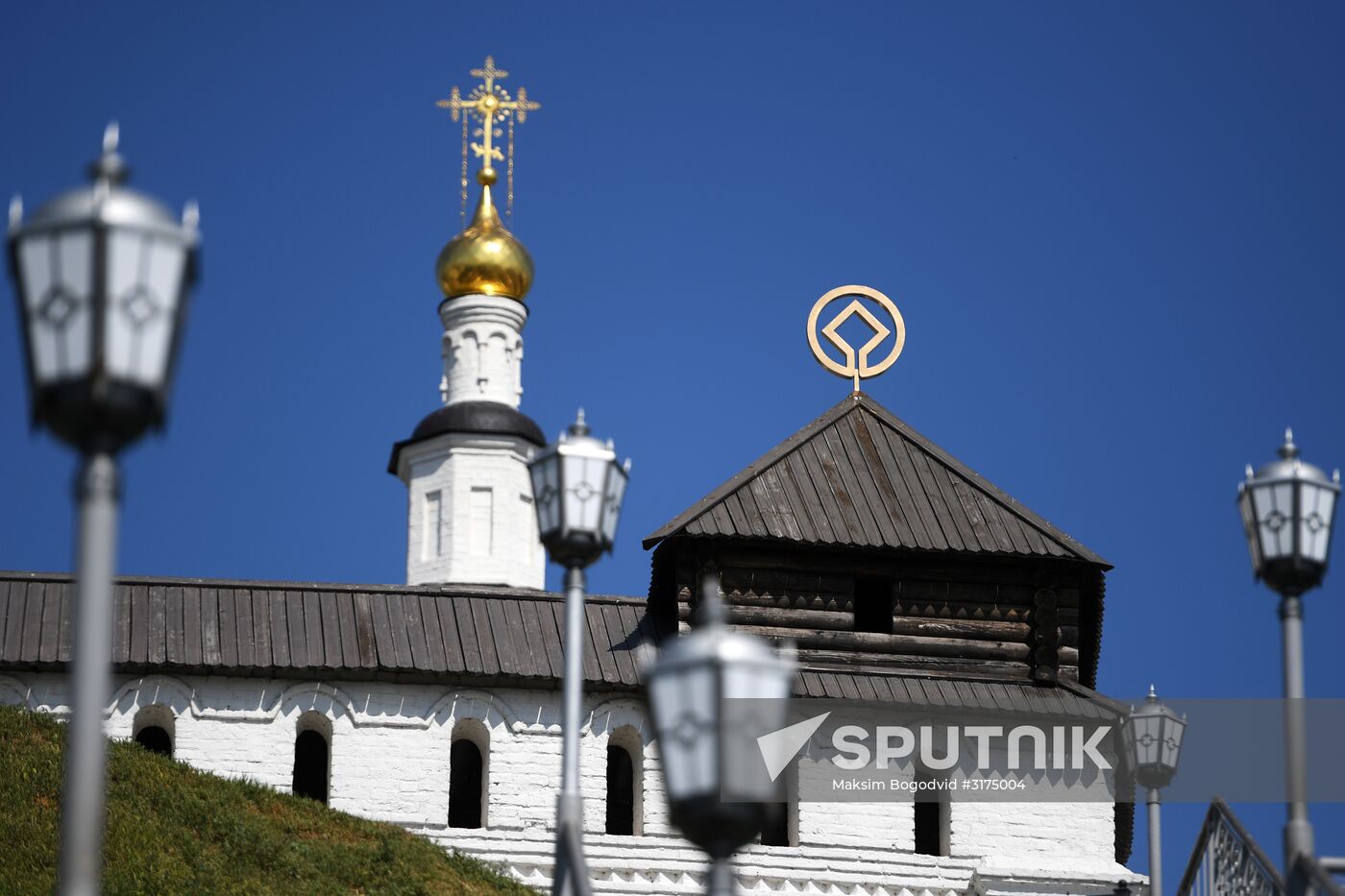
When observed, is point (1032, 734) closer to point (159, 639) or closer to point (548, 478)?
point (159, 639)

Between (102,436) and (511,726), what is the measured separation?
1686cm

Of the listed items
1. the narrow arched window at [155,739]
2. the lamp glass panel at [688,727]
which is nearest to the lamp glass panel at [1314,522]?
the lamp glass panel at [688,727]

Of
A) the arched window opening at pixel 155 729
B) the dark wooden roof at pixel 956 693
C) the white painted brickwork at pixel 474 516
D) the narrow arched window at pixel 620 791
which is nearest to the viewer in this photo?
the arched window opening at pixel 155 729

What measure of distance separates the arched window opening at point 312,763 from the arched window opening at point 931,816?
6.21 meters

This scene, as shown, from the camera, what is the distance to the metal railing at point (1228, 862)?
42.2 feet

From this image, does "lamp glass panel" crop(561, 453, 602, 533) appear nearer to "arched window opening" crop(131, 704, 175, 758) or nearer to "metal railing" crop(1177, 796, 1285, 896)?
"metal railing" crop(1177, 796, 1285, 896)

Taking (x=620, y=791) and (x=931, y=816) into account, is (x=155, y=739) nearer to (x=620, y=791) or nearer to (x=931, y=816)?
(x=620, y=791)

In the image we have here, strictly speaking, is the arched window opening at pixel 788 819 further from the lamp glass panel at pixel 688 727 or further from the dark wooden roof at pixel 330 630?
the lamp glass panel at pixel 688 727

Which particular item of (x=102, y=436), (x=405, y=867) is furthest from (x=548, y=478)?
(x=405, y=867)

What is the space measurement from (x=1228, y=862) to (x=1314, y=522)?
2.67 metres

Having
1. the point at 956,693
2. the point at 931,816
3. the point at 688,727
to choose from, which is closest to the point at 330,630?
the point at 956,693

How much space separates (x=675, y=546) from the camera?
81.1 ft

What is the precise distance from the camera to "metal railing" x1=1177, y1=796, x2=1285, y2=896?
42.2 ft

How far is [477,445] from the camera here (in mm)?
34344
